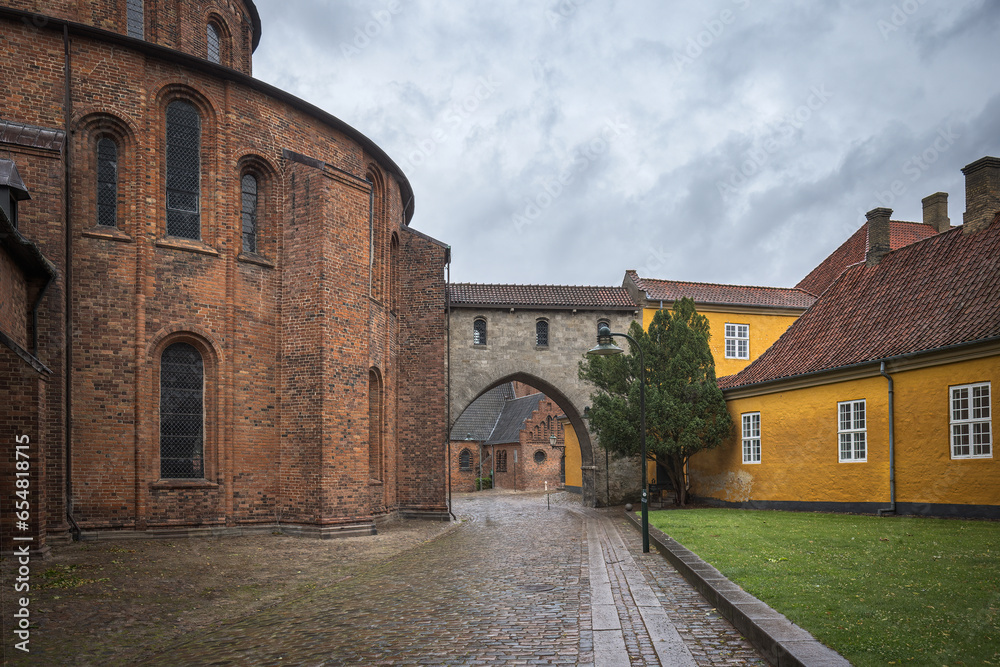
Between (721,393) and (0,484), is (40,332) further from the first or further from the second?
(721,393)

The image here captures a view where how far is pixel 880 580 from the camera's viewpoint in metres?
7.85

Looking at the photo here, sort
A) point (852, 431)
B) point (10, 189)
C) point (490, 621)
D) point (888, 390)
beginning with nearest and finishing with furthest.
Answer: point (490, 621), point (10, 189), point (888, 390), point (852, 431)

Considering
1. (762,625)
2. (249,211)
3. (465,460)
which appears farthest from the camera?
(465,460)

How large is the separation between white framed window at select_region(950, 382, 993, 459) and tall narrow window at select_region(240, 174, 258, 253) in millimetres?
15708

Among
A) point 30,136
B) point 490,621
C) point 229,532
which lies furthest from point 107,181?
point 490,621

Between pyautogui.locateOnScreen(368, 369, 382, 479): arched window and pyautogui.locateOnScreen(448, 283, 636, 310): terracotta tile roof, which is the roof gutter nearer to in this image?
pyautogui.locateOnScreen(448, 283, 636, 310): terracotta tile roof

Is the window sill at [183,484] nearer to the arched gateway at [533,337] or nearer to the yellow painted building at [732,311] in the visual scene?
the arched gateway at [533,337]

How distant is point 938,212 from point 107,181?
3197 cm

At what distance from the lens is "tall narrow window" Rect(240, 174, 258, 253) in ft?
Answer: 56.6

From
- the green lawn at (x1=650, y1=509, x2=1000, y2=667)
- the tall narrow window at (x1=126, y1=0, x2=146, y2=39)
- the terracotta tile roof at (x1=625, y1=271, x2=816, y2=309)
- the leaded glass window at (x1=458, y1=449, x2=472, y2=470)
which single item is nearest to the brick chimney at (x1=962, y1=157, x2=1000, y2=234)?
the green lawn at (x1=650, y1=509, x2=1000, y2=667)

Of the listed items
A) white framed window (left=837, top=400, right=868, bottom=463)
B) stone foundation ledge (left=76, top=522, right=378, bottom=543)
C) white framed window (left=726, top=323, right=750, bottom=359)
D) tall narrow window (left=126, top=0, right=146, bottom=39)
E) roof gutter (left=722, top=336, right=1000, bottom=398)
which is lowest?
stone foundation ledge (left=76, top=522, right=378, bottom=543)

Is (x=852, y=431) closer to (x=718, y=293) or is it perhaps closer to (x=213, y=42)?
(x=718, y=293)

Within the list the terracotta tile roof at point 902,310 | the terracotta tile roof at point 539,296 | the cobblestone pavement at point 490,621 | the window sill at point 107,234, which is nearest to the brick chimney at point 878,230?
the terracotta tile roof at point 902,310

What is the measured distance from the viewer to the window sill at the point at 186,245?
610 inches
